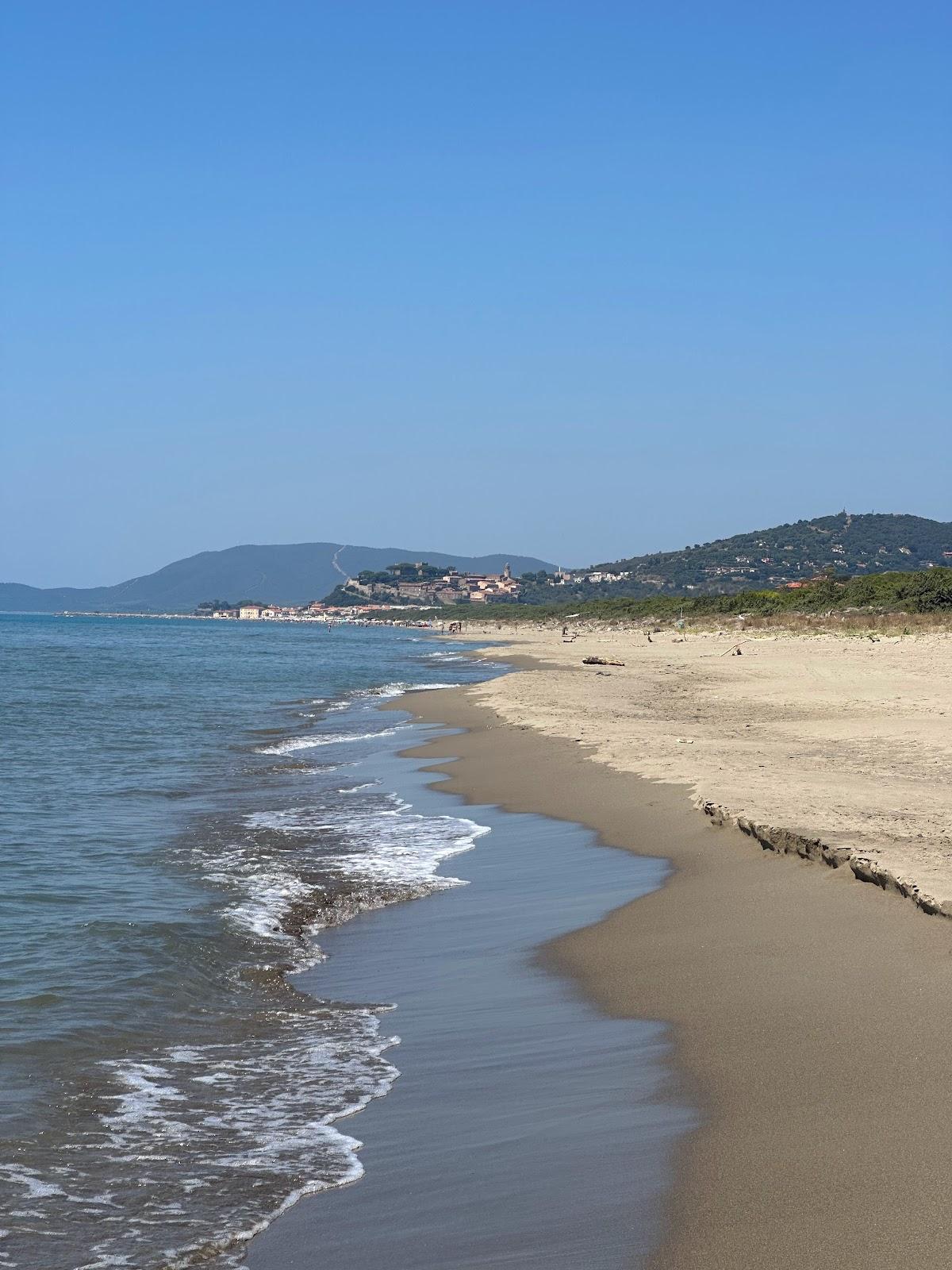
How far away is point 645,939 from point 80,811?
344 inches

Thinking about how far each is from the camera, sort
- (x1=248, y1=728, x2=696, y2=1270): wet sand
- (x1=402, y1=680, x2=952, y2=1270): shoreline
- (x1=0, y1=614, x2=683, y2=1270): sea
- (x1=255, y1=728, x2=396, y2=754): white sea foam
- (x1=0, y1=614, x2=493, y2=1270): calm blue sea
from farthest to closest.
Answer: (x1=255, y1=728, x2=396, y2=754): white sea foam, (x1=0, y1=614, x2=493, y2=1270): calm blue sea, (x1=0, y1=614, x2=683, y2=1270): sea, (x1=248, y1=728, x2=696, y2=1270): wet sand, (x1=402, y1=680, x2=952, y2=1270): shoreline

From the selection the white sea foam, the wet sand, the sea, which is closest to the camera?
the wet sand

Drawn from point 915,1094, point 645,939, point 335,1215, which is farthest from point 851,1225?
point 645,939

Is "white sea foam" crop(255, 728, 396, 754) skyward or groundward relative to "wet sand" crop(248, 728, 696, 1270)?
groundward

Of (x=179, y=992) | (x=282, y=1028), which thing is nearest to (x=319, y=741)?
(x=179, y=992)

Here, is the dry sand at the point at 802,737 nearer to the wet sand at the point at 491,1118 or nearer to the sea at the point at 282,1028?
the sea at the point at 282,1028

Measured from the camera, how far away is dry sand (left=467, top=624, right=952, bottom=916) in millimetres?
9203

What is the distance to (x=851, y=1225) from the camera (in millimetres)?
3510

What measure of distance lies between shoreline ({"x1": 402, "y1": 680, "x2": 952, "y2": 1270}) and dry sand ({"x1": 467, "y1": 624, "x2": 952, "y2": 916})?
1.68ft

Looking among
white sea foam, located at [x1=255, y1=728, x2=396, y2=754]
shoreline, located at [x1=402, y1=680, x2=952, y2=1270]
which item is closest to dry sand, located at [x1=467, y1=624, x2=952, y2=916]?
shoreline, located at [x1=402, y1=680, x2=952, y2=1270]

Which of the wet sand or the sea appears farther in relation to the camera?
the sea

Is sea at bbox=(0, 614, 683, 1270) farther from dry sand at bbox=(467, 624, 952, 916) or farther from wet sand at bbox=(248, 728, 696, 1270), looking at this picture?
dry sand at bbox=(467, 624, 952, 916)

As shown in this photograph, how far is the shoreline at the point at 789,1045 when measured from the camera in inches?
140

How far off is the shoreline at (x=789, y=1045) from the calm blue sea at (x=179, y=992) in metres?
1.45
